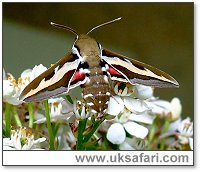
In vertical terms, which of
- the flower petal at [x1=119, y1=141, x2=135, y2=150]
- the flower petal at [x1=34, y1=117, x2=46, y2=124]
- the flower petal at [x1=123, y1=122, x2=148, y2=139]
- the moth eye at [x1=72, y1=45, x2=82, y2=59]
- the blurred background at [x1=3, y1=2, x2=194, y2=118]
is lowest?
the flower petal at [x1=119, y1=141, x2=135, y2=150]

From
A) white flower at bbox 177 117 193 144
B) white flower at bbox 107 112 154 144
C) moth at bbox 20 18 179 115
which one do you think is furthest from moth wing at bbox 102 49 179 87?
white flower at bbox 177 117 193 144

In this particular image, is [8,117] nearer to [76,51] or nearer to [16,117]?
[16,117]

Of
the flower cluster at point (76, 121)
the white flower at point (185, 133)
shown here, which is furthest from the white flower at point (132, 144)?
the white flower at point (185, 133)

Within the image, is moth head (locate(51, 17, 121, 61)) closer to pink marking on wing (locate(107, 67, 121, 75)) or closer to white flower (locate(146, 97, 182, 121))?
pink marking on wing (locate(107, 67, 121, 75))

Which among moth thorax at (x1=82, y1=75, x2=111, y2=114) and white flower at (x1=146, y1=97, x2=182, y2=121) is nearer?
moth thorax at (x1=82, y1=75, x2=111, y2=114)

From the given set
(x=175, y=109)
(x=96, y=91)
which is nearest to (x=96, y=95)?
(x=96, y=91)

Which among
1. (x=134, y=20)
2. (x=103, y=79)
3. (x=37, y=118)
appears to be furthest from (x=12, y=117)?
(x=134, y=20)

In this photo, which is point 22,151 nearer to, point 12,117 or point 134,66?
point 12,117
